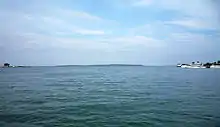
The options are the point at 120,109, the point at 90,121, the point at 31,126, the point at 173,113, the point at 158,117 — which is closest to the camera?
the point at 31,126

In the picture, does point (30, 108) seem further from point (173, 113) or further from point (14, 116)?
point (173, 113)

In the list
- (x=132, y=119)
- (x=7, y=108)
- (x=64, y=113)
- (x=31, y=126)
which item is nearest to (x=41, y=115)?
(x=64, y=113)

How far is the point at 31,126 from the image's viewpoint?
2106 cm

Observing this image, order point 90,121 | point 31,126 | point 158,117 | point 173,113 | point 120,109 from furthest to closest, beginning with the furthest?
1. point 120,109
2. point 173,113
3. point 158,117
4. point 90,121
5. point 31,126

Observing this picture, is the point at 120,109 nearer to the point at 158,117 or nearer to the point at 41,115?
the point at 158,117

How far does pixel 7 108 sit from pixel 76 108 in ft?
24.3

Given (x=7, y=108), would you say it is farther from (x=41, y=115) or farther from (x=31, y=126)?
(x=31, y=126)

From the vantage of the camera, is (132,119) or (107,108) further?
(107,108)

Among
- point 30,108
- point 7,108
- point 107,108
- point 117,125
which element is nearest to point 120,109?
point 107,108

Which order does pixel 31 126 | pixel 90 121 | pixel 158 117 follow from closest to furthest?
1. pixel 31 126
2. pixel 90 121
3. pixel 158 117

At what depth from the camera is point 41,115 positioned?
25312 mm

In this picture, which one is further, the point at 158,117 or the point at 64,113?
the point at 64,113

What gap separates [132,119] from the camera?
77.6ft

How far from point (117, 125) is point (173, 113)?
282 inches
